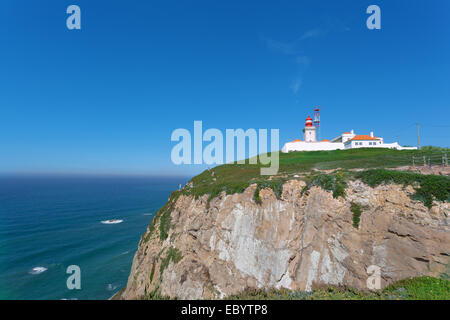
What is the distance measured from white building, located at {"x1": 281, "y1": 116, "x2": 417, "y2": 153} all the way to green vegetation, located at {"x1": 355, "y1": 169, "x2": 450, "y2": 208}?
39.6 m

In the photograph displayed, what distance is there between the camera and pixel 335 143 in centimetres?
5541

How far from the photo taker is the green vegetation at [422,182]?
12.5m

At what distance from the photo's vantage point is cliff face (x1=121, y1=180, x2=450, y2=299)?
41.8ft

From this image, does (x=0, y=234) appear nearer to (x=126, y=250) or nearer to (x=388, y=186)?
(x=126, y=250)

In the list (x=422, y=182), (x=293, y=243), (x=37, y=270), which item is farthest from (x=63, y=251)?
(x=422, y=182)

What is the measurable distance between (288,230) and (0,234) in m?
70.0

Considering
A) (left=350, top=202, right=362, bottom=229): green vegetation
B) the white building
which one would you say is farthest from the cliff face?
the white building

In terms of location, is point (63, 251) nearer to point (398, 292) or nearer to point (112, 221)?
point (112, 221)

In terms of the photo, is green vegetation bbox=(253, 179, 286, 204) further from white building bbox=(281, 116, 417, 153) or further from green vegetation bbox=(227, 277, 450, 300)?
white building bbox=(281, 116, 417, 153)

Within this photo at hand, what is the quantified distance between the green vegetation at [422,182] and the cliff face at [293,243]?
42 cm

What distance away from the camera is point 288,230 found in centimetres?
1714

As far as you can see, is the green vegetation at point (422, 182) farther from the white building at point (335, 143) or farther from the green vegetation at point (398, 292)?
the white building at point (335, 143)

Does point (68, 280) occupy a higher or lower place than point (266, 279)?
lower

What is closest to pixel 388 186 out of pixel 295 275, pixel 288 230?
pixel 288 230
